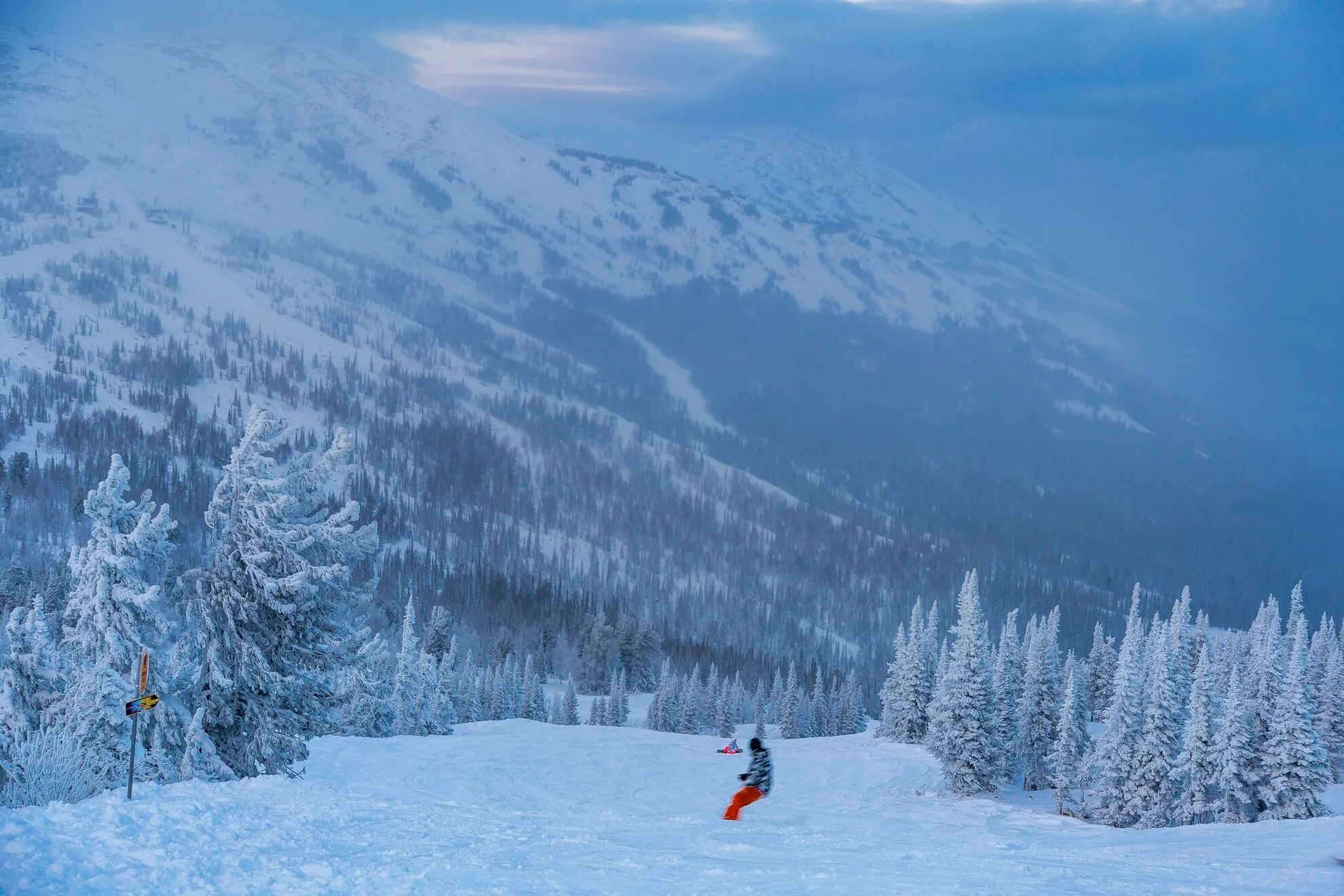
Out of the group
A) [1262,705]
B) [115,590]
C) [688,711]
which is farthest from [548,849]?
[688,711]

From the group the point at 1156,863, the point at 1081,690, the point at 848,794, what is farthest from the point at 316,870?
the point at 1081,690

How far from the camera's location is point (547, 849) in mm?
18141

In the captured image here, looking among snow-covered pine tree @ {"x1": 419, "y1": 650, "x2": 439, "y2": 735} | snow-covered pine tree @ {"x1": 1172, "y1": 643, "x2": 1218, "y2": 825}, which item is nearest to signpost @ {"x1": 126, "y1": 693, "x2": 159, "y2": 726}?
snow-covered pine tree @ {"x1": 1172, "y1": 643, "x2": 1218, "y2": 825}

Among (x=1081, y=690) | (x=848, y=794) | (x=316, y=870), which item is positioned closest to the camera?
(x=316, y=870)

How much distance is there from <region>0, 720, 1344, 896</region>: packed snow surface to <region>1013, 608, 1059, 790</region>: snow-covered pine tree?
96.8 feet

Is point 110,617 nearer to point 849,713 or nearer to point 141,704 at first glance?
point 141,704

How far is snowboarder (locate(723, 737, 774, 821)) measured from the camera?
1014 inches

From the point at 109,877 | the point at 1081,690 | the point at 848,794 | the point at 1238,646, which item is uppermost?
the point at 1238,646

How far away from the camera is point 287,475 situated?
26.7m

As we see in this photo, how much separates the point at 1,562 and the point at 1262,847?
13976cm

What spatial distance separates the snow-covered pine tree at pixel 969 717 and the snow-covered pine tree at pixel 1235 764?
1069cm

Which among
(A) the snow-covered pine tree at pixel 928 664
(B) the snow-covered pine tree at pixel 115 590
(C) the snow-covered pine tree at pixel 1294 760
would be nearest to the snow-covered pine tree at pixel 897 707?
(A) the snow-covered pine tree at pixel 928 664

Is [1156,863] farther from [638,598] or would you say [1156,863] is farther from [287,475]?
[638,598]

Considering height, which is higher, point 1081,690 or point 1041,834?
point 1081,690
